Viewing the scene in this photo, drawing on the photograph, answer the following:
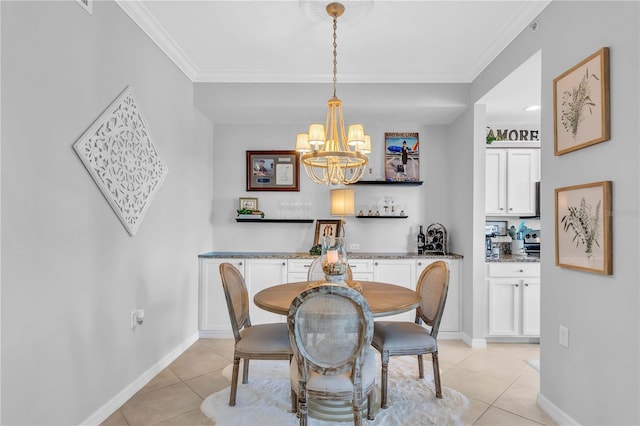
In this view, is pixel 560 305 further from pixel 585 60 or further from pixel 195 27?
pixel 195 27

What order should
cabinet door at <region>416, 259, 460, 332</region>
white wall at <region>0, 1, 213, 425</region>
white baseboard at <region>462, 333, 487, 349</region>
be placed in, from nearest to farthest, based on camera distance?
white wall at <region>0, 1, 213, 425</region> < white baseboard at <region>462, 333, 487, 349</region> < cabinet door at <region>416, 259, 460, 332</region>

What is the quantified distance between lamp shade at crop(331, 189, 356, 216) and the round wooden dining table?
128cm

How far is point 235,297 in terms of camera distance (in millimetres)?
2414

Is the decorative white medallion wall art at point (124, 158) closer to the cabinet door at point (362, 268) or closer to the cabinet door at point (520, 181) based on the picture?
the cabinet door at point (362, 268)

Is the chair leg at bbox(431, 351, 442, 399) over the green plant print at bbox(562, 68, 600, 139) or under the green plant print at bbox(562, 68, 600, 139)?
under

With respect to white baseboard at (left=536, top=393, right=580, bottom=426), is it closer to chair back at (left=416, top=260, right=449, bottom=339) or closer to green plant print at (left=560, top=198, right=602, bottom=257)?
chair back at (left=416, top=260, right=449, bottom=339)

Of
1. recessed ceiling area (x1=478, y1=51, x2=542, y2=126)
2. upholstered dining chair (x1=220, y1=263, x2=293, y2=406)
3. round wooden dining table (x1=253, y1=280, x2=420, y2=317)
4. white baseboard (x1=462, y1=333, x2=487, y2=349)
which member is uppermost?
recessed ceiling area (x1=478, y1=51, x2=542, y2=126)

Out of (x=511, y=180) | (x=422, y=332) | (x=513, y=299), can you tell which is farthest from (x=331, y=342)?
(x=511, y=180)

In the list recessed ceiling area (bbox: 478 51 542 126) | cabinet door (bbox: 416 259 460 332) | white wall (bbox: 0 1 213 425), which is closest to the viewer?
white wall (bbox: 0 1 213 425)

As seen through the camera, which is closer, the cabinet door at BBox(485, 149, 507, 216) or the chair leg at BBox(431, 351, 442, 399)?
the chair leg at BBox(431, 351, 442, 399)

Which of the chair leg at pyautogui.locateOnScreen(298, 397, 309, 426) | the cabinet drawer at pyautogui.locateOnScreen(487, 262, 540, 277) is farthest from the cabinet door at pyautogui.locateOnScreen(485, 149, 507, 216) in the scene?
the chair leg at pyautogui.locateOnScreen(298, 397, 309, 426)

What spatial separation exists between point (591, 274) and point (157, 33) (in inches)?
137

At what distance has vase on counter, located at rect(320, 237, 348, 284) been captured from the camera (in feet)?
7.30

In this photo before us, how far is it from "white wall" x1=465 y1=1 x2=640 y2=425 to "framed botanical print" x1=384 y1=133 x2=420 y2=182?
6.30ft
